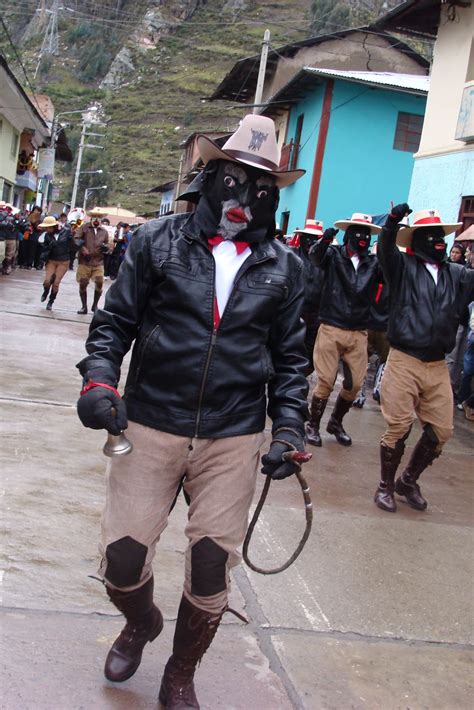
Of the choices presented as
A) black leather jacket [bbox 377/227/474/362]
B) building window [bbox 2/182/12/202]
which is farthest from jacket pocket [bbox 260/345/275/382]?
building window [bbox 2/182/12/202]

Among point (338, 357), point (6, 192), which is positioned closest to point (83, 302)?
point (338, 357)

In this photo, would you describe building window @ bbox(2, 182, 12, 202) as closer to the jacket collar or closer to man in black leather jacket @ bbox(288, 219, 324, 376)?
man in black leather jacket @ bbox(288, 219, 324, 376)

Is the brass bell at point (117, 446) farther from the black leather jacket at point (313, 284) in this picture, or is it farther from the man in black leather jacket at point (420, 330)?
the black leather jacket at point (313, 284)

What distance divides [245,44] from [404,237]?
125 m

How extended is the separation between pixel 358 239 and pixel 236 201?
4.37 meters

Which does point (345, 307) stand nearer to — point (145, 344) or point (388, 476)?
point (388, 476)

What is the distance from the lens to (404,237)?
225 inches

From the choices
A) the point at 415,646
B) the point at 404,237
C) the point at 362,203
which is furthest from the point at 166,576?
the point at 362,203

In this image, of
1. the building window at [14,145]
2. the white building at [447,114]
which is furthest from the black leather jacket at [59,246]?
the building window at [14,145]

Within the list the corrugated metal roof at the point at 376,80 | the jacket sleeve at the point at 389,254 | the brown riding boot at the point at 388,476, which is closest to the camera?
the jacket sleeve at the point at 389,254

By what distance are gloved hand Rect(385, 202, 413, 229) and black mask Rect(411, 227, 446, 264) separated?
1.17ft

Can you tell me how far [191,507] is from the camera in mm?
3002

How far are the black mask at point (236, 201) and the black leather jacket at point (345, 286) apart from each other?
4.20 metres

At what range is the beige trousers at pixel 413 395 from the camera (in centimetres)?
563
